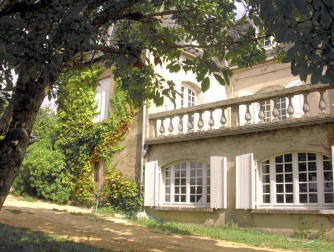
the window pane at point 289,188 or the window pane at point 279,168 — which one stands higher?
the window pane at point 279,168

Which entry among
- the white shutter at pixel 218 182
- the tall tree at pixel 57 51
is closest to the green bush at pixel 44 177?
the white shutter at pixel 218 182

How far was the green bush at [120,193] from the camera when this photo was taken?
506 inches

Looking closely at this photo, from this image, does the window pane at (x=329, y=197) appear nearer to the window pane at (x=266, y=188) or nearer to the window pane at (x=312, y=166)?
the window pane at (x=312, y=166)

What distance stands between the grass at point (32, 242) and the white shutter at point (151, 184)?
5.14 metres

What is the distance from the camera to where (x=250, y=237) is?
30.1 feet

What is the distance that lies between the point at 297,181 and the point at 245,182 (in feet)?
4.38

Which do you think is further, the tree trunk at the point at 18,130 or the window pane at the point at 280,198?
the window pane at the point at 280,198

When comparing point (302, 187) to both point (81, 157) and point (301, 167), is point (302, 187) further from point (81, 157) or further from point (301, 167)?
point (81, 157)

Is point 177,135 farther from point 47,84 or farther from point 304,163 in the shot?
point 47,84

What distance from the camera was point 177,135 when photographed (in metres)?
12.3

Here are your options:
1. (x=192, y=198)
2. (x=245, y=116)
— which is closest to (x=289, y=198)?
(x=245, y=116)

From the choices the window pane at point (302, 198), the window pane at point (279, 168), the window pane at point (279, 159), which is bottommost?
the window pane at point (302, 198)

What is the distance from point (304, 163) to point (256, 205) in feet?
5.47

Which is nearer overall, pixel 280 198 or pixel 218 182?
pixel 280 198
